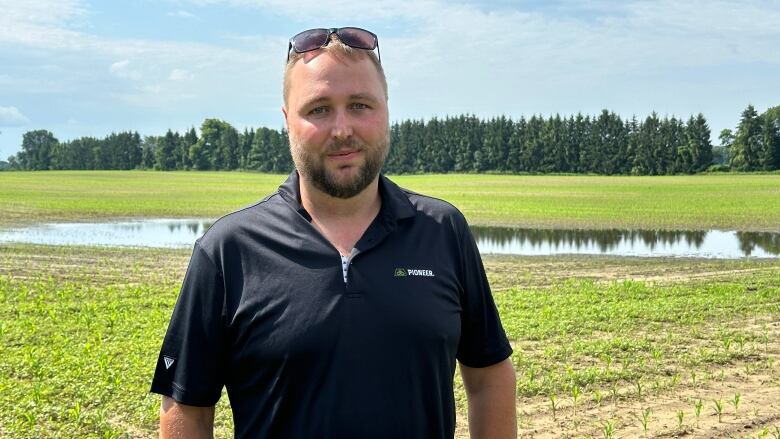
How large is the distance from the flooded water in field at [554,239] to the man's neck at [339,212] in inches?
851

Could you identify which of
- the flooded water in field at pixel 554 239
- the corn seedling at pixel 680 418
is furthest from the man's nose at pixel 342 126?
the flooded water in field at pixel 554 239

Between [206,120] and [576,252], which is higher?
[206,120]

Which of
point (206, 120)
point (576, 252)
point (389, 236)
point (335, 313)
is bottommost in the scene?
point (576, 252)

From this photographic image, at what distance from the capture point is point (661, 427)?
698cm

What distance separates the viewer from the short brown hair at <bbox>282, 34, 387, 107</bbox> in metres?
2.45

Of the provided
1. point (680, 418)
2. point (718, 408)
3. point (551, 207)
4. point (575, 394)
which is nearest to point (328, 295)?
point (680, 418)

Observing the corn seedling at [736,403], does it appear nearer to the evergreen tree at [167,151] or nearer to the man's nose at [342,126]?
the man's nose at [342,126]

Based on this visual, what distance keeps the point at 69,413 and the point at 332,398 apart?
6078mm

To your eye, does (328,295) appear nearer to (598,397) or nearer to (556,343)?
(598,397)

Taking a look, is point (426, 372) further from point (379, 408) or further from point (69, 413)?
point (69, 413)

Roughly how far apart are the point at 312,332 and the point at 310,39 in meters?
0.91

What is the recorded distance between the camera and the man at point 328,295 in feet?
7.54

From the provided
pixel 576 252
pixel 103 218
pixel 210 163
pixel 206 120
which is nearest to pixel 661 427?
pixel 576 252

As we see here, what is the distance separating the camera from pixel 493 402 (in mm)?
2633
